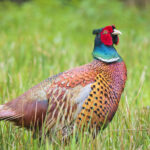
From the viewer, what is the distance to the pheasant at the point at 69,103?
2.70m

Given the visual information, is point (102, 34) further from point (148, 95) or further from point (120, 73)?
point (148, 95)

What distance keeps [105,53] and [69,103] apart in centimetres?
52

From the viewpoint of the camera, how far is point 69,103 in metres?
2.71

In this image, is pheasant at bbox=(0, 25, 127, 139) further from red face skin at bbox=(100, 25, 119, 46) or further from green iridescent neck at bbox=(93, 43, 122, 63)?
red face skin at bbox=(100, 25, 119, 46)

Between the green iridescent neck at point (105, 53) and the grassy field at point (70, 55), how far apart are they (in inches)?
11.9

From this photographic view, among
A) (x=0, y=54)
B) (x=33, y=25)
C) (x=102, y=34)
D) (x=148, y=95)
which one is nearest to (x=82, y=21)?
(x=33, y=25)

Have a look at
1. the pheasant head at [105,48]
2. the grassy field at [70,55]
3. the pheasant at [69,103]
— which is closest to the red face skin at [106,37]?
the pheasant head at [105,48]

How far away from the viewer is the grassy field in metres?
2.68

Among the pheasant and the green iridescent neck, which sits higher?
the green iridescent neck

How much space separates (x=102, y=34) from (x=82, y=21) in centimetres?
624

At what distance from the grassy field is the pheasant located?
4.3 inches

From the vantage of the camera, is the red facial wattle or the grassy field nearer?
the grassy field

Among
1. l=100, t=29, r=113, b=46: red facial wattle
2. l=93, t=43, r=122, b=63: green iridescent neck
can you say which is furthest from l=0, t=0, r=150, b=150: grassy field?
l=100, t=29, r=113, b=46: red facial wattle

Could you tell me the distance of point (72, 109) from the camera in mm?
2711
